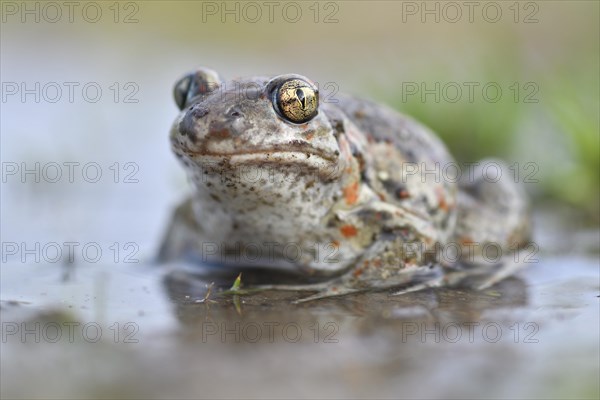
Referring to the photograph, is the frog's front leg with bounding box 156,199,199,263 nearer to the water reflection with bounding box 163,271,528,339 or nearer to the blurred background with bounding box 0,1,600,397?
the blurred background with bounding box 0,1,600,397

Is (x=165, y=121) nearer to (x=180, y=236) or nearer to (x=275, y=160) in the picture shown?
(x=180, y=236)

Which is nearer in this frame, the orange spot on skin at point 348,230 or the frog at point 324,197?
the frog at point 324,197

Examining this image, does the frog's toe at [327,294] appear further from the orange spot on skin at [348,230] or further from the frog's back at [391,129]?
the frog's back at [391,129]

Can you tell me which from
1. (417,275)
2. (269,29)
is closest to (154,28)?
(269,29)

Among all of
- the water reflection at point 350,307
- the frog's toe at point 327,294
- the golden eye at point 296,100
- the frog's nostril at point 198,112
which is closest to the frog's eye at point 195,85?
the frog's nostril at point 198,112

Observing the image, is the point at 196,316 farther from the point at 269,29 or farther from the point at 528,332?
the point at 269,29

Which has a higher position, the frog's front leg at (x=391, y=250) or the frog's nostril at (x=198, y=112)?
the frog's nostril at (x=198, y=112)
